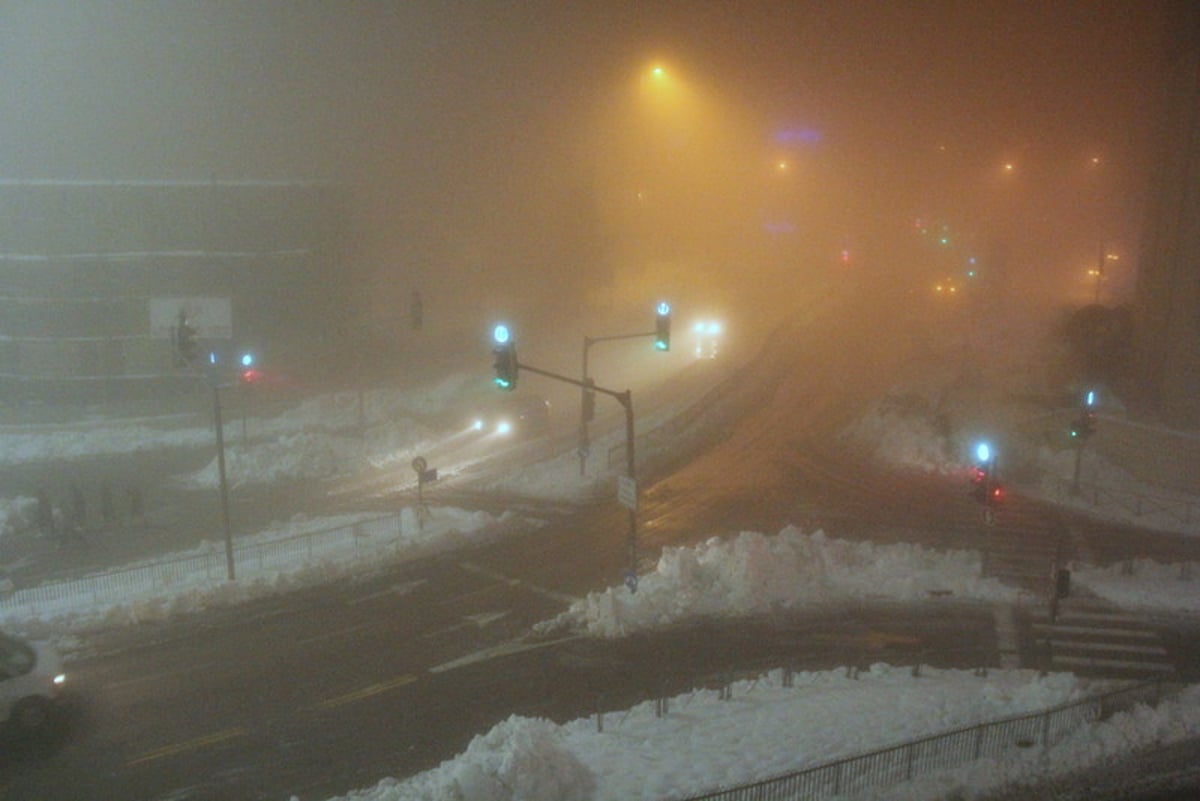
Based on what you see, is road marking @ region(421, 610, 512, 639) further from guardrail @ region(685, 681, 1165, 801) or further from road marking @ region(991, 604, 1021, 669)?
road marking @ region(991, 604, 1021, 669)

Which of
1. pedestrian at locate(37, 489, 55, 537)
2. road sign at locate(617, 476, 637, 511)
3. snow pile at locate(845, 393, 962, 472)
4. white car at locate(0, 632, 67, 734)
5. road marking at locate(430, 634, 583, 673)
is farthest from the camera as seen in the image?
snow pile at locate(845, 393, 962, 472)

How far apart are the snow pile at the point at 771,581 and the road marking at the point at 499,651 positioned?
70 cm

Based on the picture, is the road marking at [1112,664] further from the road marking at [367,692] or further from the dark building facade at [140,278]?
the dark building facade at [140,278]

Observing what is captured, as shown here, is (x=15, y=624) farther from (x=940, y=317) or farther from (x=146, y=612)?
(x=940, y=317)

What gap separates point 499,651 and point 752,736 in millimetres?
5954

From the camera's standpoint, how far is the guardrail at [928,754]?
34.6ft

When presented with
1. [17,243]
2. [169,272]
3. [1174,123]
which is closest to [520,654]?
[1174,123]

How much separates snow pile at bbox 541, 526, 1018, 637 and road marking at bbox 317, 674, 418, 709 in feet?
10.8

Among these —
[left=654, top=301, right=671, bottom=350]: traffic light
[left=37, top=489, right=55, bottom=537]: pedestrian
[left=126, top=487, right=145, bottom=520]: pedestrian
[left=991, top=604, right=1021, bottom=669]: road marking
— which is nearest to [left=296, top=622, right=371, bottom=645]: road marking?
[left=654, top=301, right=671, bottom=350]: traffic light

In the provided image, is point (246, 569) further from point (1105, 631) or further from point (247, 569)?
point (1105, 631)

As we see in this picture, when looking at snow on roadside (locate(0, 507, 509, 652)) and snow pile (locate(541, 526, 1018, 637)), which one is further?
snow on roadside (locate(0, 507, 509, 652))

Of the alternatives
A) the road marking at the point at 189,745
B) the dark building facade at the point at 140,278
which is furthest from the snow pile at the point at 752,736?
the dark building facade at the point at 140,278

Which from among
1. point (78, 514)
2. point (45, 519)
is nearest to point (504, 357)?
point (45, 519)

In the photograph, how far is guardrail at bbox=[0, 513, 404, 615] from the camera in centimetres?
1992
